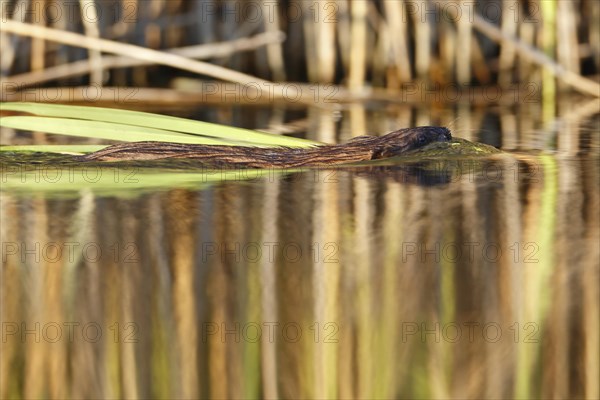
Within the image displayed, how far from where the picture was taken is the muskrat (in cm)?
447

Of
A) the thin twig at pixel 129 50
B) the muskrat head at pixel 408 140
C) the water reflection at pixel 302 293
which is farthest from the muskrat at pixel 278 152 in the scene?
the thin twig at pixel 129 50

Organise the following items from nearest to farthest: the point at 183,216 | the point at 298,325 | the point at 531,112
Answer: the point at 298,325
the point at 183,216
the point at 531,112

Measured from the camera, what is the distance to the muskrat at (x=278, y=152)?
14.7 feet

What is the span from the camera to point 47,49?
298 inches

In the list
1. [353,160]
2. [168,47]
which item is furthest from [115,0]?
[353,160]

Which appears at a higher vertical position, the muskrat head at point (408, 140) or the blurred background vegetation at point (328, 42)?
the blurred background vegetation at point (328, 42)

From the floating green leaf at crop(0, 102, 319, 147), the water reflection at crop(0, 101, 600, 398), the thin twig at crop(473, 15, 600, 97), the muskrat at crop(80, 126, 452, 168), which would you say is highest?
the thin twig at crop(473, 15, 600, 97)

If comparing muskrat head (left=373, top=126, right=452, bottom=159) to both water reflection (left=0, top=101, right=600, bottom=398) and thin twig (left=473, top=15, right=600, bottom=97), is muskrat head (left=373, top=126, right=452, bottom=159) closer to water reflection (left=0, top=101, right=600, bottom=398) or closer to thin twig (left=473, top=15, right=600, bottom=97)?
water reflection (left=0, top=101, right=600, bottom=398)

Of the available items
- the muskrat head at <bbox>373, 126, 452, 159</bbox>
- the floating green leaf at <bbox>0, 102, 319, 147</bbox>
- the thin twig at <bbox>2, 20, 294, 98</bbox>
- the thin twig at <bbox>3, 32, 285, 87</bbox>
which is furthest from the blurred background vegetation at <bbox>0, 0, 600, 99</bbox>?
the muskrat head at <bbox>373, 126, 452, 159</bbox>

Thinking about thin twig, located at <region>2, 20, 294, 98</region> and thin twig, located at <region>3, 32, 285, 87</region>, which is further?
thin twig, located at <region>3, 32, 285, 87</region>

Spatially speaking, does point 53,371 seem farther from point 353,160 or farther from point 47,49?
point 47,49

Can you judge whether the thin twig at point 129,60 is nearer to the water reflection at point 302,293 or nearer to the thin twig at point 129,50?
the thin twig at point 129,50

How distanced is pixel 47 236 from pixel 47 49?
4.42 meters

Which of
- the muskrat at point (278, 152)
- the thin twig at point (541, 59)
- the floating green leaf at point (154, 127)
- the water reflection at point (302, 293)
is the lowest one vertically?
the water reflection at point (302, 293)
